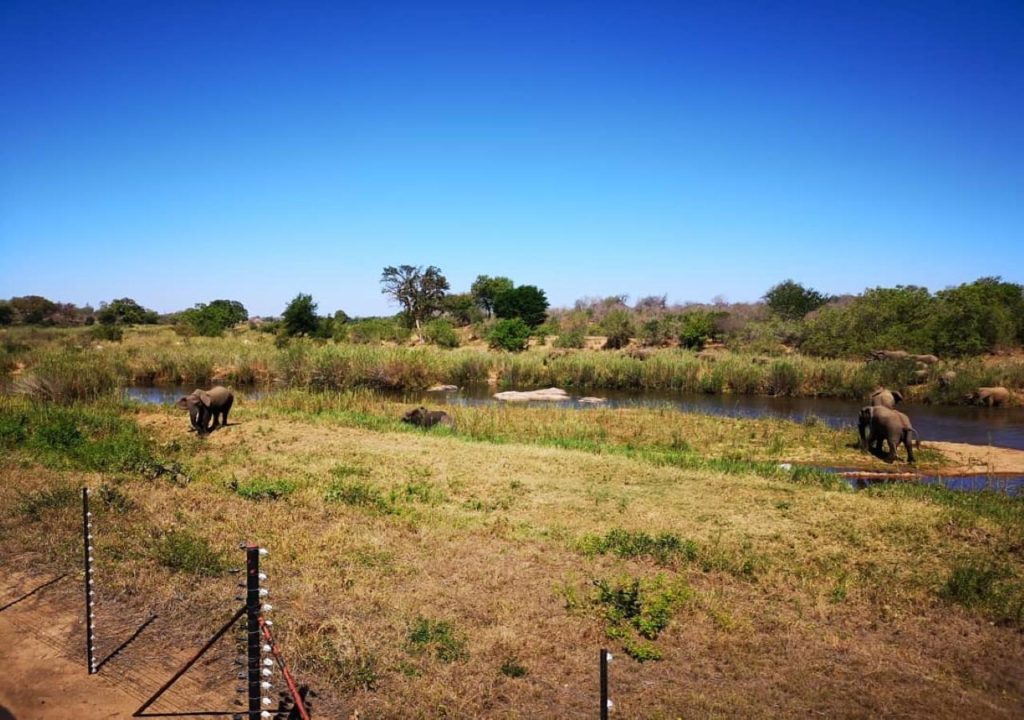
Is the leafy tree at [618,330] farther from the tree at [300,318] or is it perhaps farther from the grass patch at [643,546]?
the grass patch at [643,546]

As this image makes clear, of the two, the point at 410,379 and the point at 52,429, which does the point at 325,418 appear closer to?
the point at 52,429

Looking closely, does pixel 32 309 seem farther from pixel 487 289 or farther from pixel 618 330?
pixel 618 330

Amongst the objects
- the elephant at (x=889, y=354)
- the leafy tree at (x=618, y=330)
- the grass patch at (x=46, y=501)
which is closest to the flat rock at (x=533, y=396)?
the elephant at (x=889, y=354)

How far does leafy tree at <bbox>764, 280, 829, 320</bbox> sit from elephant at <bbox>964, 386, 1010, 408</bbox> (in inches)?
1214

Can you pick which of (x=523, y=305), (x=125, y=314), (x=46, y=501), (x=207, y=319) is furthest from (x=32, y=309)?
(x=46, y=501)

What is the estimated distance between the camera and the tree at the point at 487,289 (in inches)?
2527

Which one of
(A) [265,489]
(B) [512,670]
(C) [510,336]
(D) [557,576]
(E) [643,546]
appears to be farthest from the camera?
(C) [510,336]

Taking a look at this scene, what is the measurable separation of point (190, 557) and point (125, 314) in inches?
2614

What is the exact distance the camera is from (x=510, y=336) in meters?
43.8

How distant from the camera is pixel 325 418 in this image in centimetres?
1714

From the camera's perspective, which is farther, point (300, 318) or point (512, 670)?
point (300, 318)

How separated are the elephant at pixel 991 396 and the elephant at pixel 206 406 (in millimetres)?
28217

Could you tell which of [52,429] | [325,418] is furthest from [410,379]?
[52,429]

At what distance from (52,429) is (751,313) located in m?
54.5
